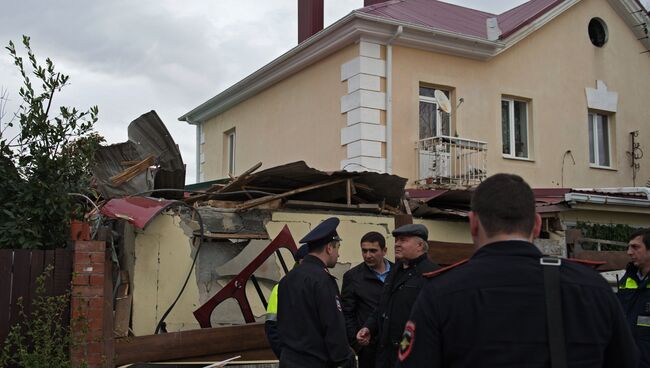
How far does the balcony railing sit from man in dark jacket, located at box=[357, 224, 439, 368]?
275 inches

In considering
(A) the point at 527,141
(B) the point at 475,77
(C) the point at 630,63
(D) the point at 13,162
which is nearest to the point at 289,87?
(B) the point at 475,77

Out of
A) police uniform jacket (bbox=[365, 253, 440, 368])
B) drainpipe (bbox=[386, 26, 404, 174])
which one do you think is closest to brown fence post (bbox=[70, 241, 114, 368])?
police uniform jacket (bbox=[365, 253, 440, 368])

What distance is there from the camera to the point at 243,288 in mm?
7512

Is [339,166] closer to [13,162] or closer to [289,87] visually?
[289,87]

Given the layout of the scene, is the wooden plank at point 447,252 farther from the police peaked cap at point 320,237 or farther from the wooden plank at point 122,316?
the police peaked cap at point 320,237

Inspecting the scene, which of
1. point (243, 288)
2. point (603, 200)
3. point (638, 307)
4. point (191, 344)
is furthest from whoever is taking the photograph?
point (603, 200)

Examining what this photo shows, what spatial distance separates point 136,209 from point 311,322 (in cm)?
341

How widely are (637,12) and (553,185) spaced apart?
196 inches

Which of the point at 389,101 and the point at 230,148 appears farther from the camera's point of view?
the point at 230,148

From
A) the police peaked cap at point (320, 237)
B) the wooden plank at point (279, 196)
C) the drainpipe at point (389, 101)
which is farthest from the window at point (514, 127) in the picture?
the police peaked cap at point (320, 237)

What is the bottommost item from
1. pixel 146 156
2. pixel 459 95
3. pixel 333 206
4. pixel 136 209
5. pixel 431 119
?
pixel 136 209

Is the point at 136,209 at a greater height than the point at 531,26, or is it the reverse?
the point at 531,26

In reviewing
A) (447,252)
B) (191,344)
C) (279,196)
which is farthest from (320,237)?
(447,252)

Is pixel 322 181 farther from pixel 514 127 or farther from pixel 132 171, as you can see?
pixel 514 127
